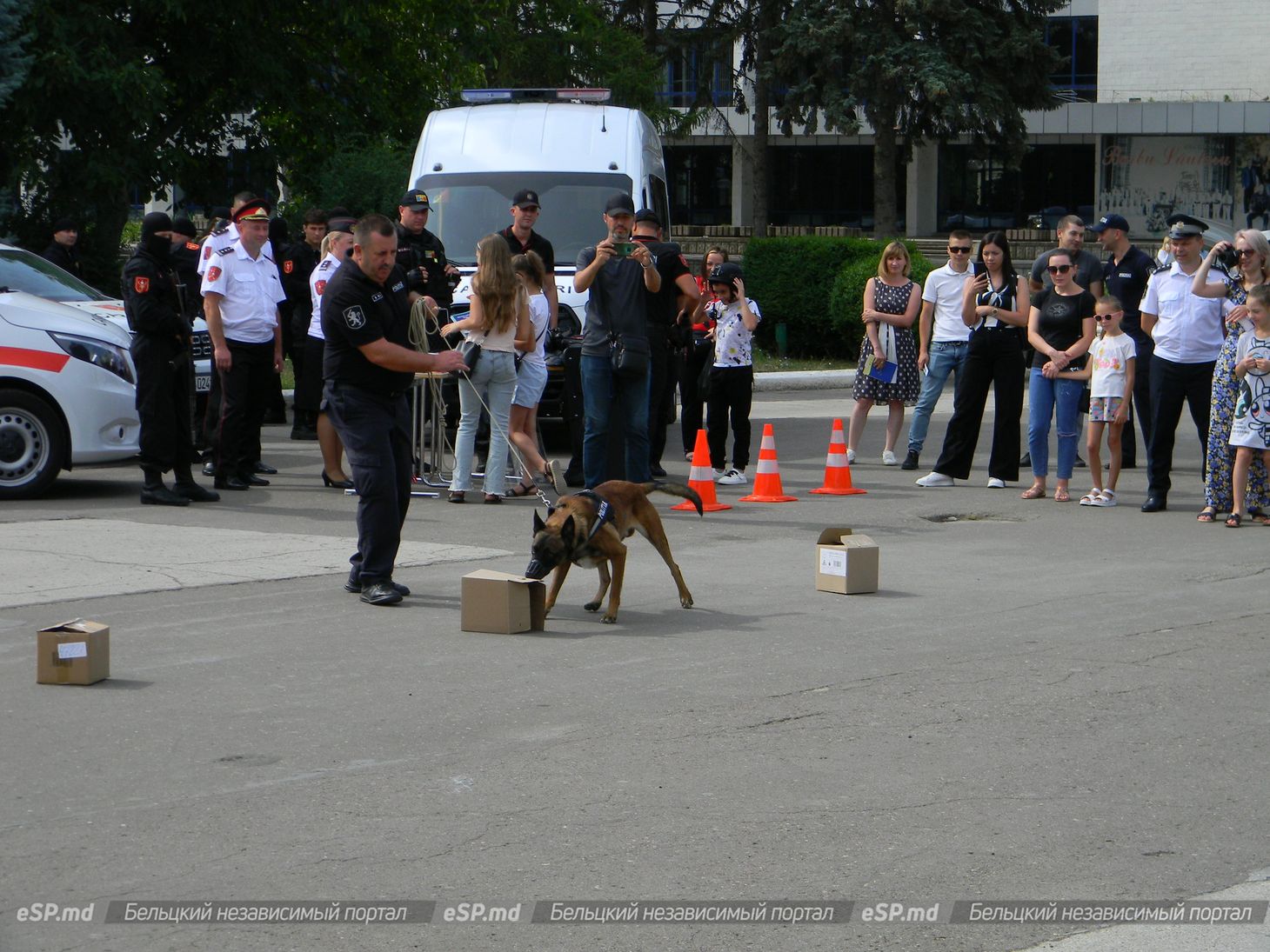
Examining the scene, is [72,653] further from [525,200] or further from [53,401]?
[525,200]

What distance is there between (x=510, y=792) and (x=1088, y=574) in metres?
5.14

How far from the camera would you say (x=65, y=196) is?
2338 centimetres

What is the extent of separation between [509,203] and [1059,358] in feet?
19.3

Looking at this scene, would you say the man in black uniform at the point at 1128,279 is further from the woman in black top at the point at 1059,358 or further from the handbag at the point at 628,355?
the handbag at the point at 628,355

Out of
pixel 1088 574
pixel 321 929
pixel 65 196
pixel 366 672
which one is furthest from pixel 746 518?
pixel 65 196

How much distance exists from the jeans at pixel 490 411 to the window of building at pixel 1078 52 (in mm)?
50424

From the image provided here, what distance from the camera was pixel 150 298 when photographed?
38.3 ft

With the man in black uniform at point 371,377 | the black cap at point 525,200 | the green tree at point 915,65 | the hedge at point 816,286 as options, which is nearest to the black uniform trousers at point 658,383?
the black cap at point 525,200

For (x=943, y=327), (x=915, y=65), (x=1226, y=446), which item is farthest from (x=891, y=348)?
(x=915, y=65)

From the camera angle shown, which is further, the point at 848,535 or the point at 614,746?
the point at 848,535

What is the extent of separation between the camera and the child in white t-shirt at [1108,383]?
1230 centimetres

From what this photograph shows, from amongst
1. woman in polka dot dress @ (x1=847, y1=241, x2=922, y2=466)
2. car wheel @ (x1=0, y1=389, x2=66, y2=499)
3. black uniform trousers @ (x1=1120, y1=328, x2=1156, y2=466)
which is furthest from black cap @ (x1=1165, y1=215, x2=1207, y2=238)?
car wheel @ (x1=0, y1=389, x2=66, y2=499)

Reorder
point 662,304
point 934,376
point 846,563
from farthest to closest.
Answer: point 934,376 → point 662,304 → point 846,563

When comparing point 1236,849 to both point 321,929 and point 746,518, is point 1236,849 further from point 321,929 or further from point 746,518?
point 746,518
